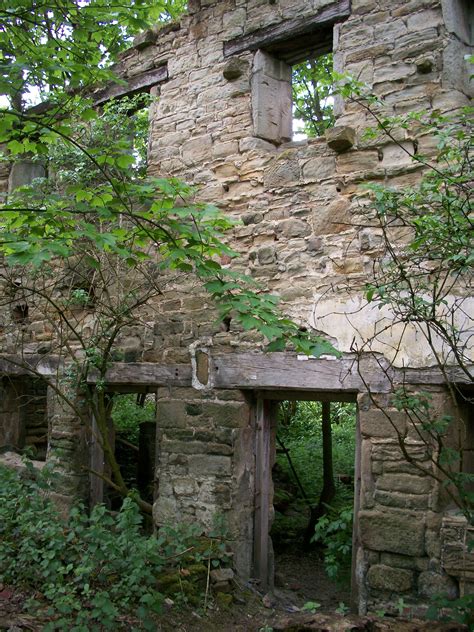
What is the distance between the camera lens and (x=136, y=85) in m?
5.86

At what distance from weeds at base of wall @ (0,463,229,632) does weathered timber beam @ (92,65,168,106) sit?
3592mm

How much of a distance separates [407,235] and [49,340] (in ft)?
12.9

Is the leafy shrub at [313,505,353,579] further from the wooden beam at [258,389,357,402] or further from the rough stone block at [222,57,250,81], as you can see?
the rough stone block at [222,57,250,81]

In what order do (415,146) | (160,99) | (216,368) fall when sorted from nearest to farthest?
(415,146) < (216,368) < (160,99)

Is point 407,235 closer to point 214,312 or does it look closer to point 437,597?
point 214,312

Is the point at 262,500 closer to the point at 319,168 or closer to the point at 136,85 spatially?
the point at 319,168

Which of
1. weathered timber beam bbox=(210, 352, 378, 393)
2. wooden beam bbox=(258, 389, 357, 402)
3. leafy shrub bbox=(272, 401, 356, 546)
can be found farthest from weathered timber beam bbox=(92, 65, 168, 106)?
leafy shrub bbox=(272, 401, 356, 546)

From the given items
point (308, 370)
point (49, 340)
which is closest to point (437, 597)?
point (308, 370)

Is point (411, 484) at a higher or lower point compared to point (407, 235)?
lower

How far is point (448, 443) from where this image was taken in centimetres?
390

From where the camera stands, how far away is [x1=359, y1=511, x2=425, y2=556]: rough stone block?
12.7 feet

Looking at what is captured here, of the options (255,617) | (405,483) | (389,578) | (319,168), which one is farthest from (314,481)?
(319,168)

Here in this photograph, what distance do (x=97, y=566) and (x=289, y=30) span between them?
4.14 m

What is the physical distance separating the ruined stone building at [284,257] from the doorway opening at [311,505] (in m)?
0.11
